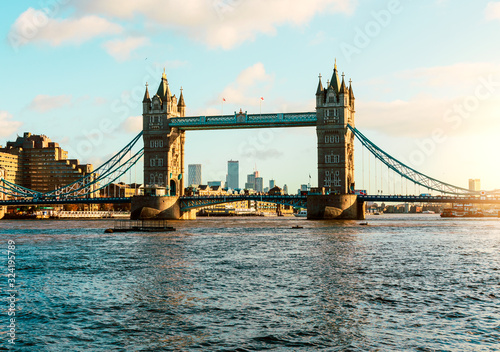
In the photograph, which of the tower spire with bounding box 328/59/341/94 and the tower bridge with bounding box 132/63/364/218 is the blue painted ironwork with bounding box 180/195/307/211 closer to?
the tower bridge with bounding box 132/63/364/218

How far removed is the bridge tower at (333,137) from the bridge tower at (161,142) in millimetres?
36909

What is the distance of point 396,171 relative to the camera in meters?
128

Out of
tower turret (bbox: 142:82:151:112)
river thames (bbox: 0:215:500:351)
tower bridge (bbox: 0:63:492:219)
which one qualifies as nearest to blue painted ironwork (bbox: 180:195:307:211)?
tower bridge (bbox: 0:63:492:219)

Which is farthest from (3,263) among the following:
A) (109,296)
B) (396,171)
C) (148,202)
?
(396,171)

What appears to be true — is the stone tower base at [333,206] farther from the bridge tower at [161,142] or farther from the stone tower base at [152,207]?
the bridge tower at [161,142]

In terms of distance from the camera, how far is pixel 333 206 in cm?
11825

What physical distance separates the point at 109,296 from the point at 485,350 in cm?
1757

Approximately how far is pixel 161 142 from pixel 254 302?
382ft

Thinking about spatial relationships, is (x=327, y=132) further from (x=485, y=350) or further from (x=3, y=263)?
(x=485, y=350)

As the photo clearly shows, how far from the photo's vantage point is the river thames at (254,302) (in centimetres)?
2062

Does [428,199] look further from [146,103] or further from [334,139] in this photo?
[146,103]

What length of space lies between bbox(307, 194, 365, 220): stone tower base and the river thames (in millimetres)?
69650

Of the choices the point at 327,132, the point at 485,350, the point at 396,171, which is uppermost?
the point at 327,132

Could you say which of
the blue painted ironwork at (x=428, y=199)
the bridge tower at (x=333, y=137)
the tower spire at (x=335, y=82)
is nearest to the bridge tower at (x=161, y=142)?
the bridge tower at (x=333, y=137)
